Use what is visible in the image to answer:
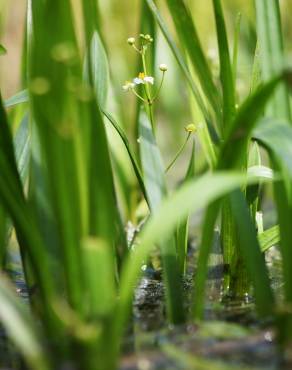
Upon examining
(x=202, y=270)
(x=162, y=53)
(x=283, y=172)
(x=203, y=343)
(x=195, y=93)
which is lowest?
(x=203, y=343)

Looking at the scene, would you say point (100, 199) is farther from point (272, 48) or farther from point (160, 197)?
point (272, 48)

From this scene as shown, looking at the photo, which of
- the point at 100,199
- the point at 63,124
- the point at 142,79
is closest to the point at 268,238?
the point at 142,79

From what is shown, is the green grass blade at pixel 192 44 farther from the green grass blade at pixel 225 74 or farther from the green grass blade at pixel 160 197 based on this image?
the green grass blade at pixel 160 197

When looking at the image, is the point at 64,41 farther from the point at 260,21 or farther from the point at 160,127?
the point at 160,127

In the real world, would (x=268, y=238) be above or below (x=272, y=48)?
below

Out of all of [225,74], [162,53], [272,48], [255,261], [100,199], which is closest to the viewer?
[100,199]

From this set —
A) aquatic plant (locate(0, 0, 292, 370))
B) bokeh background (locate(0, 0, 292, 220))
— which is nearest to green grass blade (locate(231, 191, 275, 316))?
aquatic plant (locate(0, 0, 292, 370))

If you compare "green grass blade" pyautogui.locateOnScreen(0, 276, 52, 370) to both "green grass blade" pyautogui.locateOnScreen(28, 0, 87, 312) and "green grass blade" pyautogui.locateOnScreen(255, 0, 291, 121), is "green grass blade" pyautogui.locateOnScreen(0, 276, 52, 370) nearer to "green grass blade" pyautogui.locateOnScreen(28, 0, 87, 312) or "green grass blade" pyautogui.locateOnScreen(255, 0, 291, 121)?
"green grass blade" pyautogui.locateOnScreen(28, 0, 87, 312)
